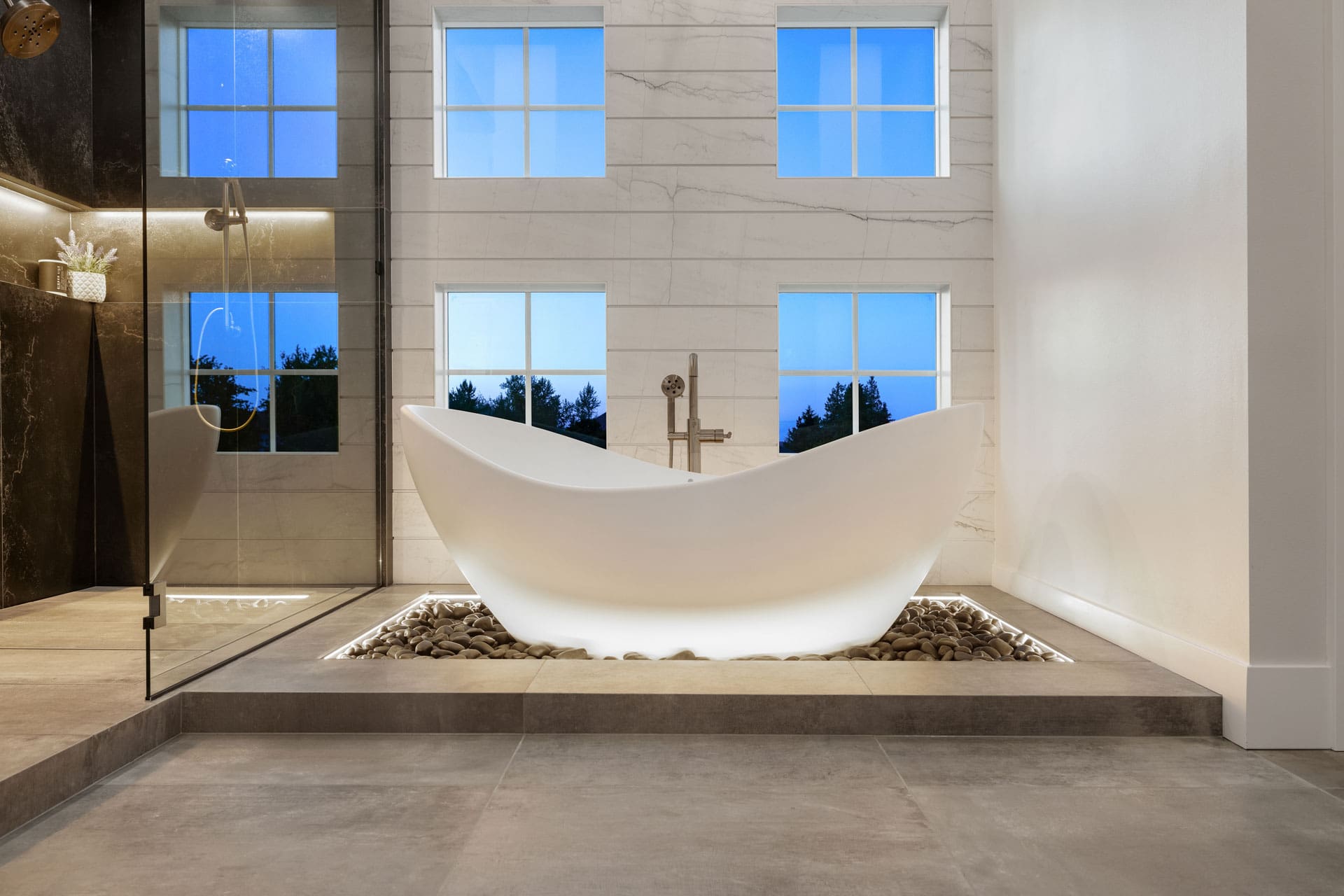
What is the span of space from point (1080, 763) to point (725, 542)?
87 centimetres

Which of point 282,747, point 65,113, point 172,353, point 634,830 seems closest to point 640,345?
point 172,353

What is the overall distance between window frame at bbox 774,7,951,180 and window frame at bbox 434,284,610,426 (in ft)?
3.29

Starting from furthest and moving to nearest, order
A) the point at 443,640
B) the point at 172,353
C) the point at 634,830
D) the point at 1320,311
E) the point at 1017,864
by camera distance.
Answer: the point at 443,640 → the point at 172,353 → the point at 1320,311 → the point at 634,830 → the point at 1017,864

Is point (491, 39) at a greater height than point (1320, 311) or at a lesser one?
greater

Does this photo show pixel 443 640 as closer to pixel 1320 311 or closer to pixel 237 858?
pixel 237 858

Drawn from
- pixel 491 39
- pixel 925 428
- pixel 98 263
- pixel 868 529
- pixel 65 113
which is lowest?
pixel 868 529

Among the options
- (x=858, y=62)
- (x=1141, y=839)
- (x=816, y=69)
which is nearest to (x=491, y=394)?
(x=816, y=69)

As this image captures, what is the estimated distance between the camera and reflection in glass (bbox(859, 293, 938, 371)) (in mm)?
3379

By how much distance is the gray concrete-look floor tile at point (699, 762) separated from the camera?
1469mm

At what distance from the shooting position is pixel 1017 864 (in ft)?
3.86

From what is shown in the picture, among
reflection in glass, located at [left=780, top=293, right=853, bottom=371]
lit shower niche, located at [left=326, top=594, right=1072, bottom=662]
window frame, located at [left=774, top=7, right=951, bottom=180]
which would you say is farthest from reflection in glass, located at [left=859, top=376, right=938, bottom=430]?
lit shower niche, located at [left=326, top=594, right=1072, bottom=662]

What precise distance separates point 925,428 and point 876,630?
58 centimetres

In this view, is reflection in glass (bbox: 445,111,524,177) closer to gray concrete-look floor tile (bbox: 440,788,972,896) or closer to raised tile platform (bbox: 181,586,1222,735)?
raised tile platform (bbox: 181,586,1222,735)

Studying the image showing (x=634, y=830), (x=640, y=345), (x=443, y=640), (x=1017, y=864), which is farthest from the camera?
(x=640, y=345)
